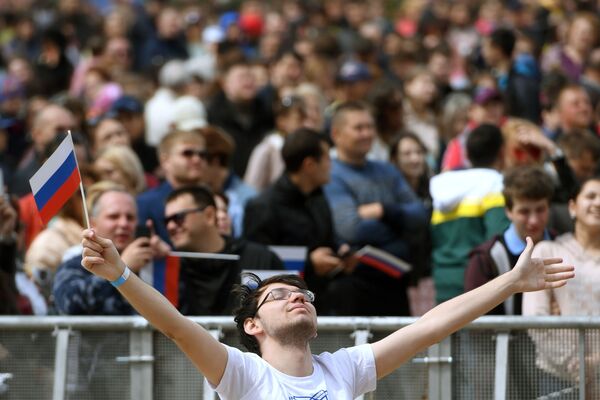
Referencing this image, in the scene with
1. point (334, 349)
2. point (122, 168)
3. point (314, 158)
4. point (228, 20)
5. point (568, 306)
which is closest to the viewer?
point (334, 349)

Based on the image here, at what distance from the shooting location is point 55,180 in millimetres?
6141

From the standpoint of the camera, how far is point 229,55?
1548cm

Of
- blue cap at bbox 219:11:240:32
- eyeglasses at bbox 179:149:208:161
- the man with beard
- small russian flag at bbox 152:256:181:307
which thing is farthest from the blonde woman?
blue cap at bbox 219:11:240:32

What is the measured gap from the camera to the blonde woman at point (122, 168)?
10.1m

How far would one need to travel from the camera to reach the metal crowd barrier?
6801 millimetres

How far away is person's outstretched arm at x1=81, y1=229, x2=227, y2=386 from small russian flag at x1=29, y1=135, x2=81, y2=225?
0.66 meters

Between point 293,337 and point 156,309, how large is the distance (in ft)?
2.43

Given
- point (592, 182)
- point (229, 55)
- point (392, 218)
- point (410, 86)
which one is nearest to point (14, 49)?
point (229, 55)

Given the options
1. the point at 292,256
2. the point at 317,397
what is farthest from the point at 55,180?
the point at 292,256

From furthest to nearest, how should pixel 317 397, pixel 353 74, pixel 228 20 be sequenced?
pixel 228 20
pixel 353 74
pixel 317 397

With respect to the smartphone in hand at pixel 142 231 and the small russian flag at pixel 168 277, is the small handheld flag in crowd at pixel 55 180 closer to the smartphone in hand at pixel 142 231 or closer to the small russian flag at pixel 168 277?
the small russian flag at pixel 168 277

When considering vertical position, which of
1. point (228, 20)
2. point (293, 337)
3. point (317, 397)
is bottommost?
point (317, 397)

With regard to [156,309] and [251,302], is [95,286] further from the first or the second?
[156,309]

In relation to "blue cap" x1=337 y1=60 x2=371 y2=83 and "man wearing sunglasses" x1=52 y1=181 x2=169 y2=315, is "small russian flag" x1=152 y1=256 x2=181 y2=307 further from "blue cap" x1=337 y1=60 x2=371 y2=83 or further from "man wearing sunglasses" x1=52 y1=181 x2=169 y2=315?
"blue cap" x1=337 y1=60 x2=371 y2=83
